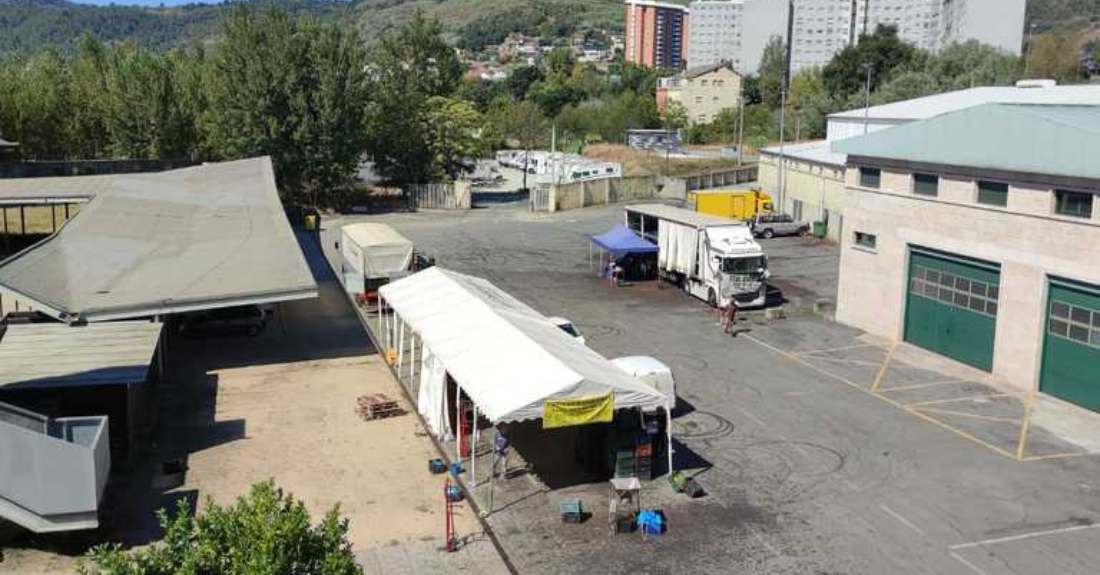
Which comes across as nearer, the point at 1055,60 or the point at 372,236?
the point at 372,236

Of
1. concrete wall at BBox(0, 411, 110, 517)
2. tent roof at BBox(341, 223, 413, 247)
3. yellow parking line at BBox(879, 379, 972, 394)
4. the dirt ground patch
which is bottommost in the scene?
the dirt ground patch

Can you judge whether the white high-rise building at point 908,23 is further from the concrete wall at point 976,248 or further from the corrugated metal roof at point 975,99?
the concrete wall at point 976,248

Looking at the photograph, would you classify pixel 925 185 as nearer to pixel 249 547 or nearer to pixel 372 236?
pixel 372 236

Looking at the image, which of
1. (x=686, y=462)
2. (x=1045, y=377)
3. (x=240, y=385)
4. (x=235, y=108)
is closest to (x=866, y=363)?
(x=1045, y=377)

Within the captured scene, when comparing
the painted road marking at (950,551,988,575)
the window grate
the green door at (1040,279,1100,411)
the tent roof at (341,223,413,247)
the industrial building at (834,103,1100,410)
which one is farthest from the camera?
the tent roof at (341,223,413,247)

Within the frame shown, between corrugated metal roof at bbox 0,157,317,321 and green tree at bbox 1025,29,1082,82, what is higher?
green tree at bbox 1025,29,1082,82

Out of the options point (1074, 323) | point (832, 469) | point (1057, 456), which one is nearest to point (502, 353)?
point (832, 469)

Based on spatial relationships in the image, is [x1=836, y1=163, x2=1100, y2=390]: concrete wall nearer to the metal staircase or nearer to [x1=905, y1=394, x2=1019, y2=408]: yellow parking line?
[x1=905, y1=394, x2=1019, y2=408]: yellow parking line

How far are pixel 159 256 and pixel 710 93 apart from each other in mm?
120368

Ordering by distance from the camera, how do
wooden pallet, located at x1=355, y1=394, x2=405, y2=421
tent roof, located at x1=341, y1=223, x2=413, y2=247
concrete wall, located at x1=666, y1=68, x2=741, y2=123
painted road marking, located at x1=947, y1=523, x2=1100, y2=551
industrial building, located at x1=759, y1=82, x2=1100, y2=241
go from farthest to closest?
concrete wall, located at x1=666, y1=68, x2=741, y2=123, industrial building, located at x1=759, y1=82, x2=1100, y2=241, tent roof, located at x1=341, y1=223, x2=413, y2=247, wooden pallet, located at x1=355, y1=394, x2=405, y2=421, painted road marking, located at x1=947, y1=523, x2=1100, y2=551

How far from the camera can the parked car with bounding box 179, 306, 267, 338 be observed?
97.9ft


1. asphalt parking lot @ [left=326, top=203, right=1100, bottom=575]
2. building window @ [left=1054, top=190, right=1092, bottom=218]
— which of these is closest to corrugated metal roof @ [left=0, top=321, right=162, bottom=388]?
asphalt parking lot @ [left=326, top=203, right=1100, bottom=575]

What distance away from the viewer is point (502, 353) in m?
19.5

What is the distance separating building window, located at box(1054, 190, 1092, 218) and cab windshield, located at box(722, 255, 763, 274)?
11452mm
